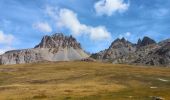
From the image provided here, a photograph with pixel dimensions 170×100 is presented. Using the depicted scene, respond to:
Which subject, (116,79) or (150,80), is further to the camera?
(116,79)

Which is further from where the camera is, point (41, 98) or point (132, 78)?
point (132, 78)

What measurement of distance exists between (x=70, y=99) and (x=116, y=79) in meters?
76.6

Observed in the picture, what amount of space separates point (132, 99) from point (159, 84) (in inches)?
2375

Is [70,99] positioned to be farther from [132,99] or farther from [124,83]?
[124,83]

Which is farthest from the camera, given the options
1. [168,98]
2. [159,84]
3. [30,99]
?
[159,84]

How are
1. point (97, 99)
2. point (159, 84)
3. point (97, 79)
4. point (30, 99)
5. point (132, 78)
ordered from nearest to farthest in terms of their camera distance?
point (97, 99) < point (30, 99) < point (159, 84) < point (132, 78) < point (97, 79)

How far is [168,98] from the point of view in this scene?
73.0 m

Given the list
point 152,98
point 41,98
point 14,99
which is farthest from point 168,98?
point 14,99

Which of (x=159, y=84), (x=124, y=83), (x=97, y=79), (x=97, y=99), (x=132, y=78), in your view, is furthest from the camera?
(x=97, y=79)

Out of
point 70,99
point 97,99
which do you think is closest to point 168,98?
point 97,99

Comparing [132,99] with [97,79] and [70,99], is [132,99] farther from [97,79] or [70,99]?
[97,79]

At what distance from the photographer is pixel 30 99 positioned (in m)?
85.8

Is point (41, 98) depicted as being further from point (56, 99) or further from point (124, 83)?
point (124, 83)

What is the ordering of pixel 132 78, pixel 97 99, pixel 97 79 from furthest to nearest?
1. pixel 97 79
2. pixel 132 78
3. pixel 97 99
